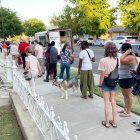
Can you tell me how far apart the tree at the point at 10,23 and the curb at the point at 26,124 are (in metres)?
52.5

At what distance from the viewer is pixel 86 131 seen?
19.9 feet

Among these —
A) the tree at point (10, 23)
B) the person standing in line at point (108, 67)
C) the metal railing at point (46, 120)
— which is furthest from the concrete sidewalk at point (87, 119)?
the tree at point (10, 23)

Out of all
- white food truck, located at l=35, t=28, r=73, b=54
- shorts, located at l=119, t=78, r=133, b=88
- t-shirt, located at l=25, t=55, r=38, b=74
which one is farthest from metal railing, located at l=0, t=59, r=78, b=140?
white food truck, located at l=35, t=28, r=73, b=54

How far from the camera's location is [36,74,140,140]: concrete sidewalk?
19.0 ft

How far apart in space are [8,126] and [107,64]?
273 cm

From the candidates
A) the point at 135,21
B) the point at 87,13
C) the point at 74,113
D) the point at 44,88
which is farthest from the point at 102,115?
the point at 87,13

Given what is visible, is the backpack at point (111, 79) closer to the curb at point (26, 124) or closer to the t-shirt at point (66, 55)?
the curb at point (26, 124)

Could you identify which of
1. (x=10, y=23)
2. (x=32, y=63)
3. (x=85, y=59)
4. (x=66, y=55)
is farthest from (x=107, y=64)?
(x=10, y=23)

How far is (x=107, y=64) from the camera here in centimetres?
Result: 602

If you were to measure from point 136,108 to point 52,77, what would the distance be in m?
6.09

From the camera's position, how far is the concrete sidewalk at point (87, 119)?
580 cm

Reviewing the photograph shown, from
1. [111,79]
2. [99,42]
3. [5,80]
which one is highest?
[111,79]

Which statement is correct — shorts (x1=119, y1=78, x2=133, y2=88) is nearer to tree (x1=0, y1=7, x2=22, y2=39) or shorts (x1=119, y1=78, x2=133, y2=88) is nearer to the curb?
the curb

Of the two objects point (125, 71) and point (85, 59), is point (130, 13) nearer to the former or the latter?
point (85, 59)
